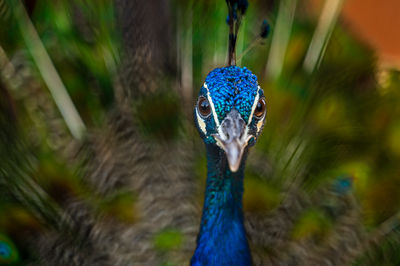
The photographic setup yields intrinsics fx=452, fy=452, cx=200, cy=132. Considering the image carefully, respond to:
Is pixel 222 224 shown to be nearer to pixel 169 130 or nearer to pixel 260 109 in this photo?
pixel 260 109

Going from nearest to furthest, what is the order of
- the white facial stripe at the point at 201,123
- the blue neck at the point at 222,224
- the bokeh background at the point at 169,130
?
the white facial stripe at the point at 201,123 → the blue neck at the point at 222,224 → the bokeh background at the point at 169,130

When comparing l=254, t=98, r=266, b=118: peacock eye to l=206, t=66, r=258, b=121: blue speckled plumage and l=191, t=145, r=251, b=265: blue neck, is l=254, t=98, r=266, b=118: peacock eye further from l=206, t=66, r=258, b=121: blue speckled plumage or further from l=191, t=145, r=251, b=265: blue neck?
l=191, t=145, r=251, b=265: blue neck

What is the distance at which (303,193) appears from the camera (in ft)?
3.94

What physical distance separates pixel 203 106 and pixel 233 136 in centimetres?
11

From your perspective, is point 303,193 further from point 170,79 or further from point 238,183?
point 170,79

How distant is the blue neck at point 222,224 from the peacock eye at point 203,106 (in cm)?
13

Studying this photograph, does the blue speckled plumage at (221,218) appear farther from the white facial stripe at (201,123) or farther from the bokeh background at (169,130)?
the bokeh background at (169,130)

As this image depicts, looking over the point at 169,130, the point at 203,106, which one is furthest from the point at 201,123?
the point at 169,130

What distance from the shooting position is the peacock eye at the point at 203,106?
0.78m

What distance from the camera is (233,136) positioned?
0.72 metres

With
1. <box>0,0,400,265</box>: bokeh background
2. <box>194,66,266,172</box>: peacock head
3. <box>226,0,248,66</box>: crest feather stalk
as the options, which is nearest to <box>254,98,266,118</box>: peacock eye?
<box>194,66,266,172</box>: peacock head

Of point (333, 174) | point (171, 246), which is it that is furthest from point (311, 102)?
point (171, 246)

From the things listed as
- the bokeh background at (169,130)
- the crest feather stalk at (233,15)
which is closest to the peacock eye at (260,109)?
the crest feather stalk at (233,15)

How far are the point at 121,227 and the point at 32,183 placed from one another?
0.25m
